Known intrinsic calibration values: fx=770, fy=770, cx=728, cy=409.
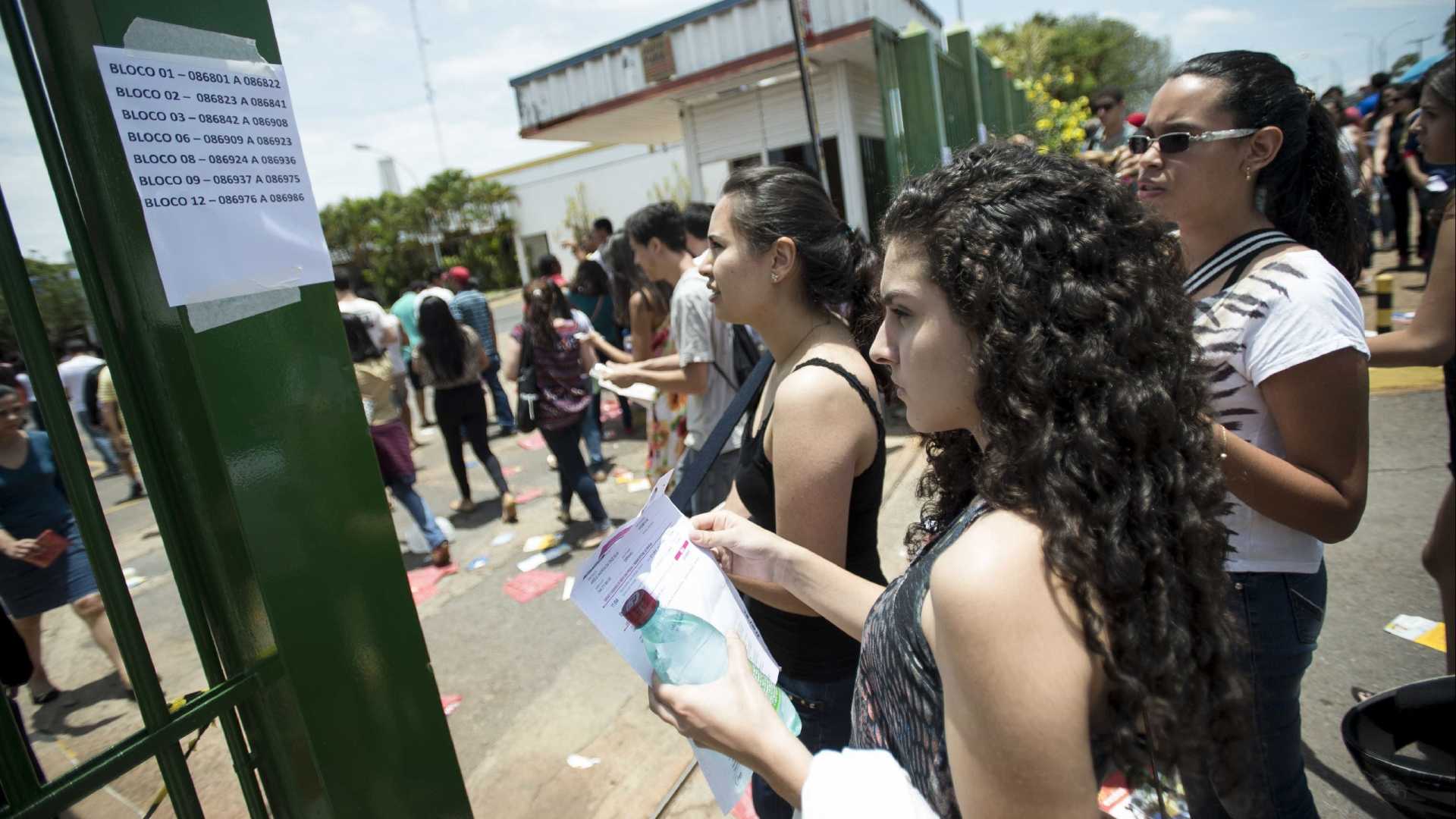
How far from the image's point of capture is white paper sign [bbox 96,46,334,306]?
1.18 m

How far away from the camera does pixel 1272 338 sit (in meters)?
1.54

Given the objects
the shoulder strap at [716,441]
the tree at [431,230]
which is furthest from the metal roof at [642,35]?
the tree at [431,230]

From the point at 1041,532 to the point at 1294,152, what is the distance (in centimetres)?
146

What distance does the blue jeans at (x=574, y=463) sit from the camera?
535cm

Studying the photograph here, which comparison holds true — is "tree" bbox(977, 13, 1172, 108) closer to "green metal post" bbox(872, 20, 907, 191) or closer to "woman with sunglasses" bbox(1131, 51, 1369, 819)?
"green metal post" bbox(872, 20, 907, 191)

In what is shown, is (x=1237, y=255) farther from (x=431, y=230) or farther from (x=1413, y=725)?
(x=431, y=230)

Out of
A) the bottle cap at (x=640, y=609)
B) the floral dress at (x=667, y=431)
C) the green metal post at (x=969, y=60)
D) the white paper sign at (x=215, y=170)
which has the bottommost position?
the floral dress at (x=667, y=431)

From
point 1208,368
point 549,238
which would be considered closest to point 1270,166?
point 1208,368

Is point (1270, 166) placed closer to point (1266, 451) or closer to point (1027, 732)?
point (1266, 451)

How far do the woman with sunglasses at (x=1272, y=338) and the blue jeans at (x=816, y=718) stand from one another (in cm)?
73

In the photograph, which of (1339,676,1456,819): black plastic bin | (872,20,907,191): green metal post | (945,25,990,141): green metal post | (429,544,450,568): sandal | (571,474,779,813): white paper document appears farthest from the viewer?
(945,25,990,141): green metal post

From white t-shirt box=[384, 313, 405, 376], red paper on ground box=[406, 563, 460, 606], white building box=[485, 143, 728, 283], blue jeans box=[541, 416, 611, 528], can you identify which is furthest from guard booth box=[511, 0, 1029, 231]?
white building box=[485, 143, 728, 283]

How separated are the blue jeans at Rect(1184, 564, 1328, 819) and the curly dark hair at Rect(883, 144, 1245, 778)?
2.46ft

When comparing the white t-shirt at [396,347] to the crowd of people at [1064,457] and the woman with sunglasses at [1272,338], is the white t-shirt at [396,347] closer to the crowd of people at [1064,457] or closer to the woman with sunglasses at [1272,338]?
the crowd of people at [1064,457]
